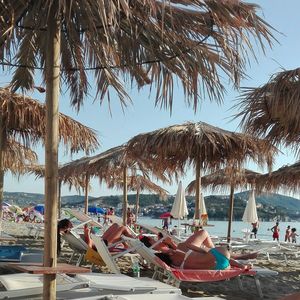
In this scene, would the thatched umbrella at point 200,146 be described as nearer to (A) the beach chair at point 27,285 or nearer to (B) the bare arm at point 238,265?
(B) the bare arm at point 238,265

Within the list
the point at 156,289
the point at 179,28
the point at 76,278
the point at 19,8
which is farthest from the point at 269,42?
the point at 76,278

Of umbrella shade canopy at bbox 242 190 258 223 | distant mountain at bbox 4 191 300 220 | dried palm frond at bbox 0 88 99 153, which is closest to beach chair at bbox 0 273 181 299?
dried palm frond at bbox 0 88 99 153

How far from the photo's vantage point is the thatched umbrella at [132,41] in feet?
9.29

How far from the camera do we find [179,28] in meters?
3.06

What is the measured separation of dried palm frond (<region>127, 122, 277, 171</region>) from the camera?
8.28m

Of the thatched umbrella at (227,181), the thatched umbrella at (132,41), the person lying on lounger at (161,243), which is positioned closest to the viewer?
the thatched umbrella at (132,41)

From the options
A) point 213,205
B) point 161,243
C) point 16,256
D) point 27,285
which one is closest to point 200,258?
point 161,243

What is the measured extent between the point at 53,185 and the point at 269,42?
1524 mm

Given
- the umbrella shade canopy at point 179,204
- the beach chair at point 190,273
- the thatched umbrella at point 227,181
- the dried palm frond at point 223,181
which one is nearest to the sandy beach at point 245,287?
→ the beach chair at point 190,273

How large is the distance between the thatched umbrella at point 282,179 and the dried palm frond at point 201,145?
2.51 meters

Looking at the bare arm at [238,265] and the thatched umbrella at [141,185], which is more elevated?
the thatched umbrella at [141,185]

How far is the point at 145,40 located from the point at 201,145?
5320mm

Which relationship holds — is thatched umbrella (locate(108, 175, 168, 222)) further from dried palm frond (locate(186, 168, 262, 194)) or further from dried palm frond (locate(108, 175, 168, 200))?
dried palm frond (locate(186, 168, 262, 194))

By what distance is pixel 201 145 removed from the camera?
844 cm
